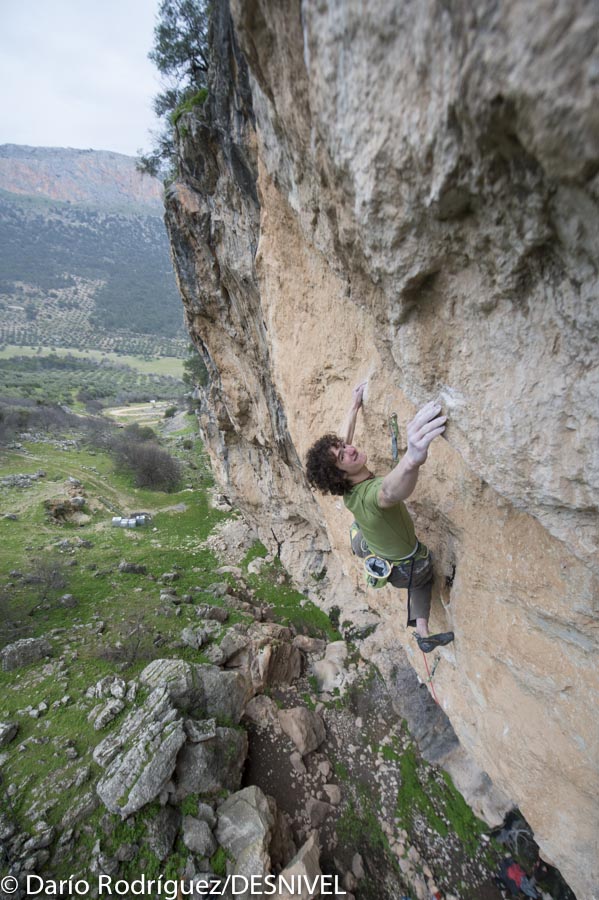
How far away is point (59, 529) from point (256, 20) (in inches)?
690

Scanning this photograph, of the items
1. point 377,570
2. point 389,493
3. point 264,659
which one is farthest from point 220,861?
point 389,493

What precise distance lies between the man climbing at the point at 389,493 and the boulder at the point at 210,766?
5.57 m

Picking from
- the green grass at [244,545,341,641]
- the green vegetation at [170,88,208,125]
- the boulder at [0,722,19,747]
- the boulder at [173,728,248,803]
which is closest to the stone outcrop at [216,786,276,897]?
the boulder at [173,728,248,803]

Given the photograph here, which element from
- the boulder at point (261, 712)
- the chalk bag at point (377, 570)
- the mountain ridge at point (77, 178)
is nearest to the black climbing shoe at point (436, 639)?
the chalk bag at point (377, 570)

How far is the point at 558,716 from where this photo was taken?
303cm

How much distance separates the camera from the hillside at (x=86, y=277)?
3130 inches

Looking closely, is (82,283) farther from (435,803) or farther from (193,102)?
(435,803)

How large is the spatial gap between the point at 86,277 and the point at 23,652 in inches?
4252

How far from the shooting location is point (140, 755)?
6.55 m

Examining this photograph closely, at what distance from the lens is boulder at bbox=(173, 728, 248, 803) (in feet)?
22.2

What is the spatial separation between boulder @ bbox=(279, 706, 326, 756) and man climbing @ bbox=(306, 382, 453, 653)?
590cm

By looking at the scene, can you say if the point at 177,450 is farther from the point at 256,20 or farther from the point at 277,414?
the point at 256,20

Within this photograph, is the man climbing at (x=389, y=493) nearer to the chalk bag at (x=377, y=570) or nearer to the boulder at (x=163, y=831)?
the chalk bag at (x=377, y=570)

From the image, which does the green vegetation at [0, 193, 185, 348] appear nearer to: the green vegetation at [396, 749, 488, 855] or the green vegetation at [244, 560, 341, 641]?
the green vegetation at [244, 560, 341, 641]
